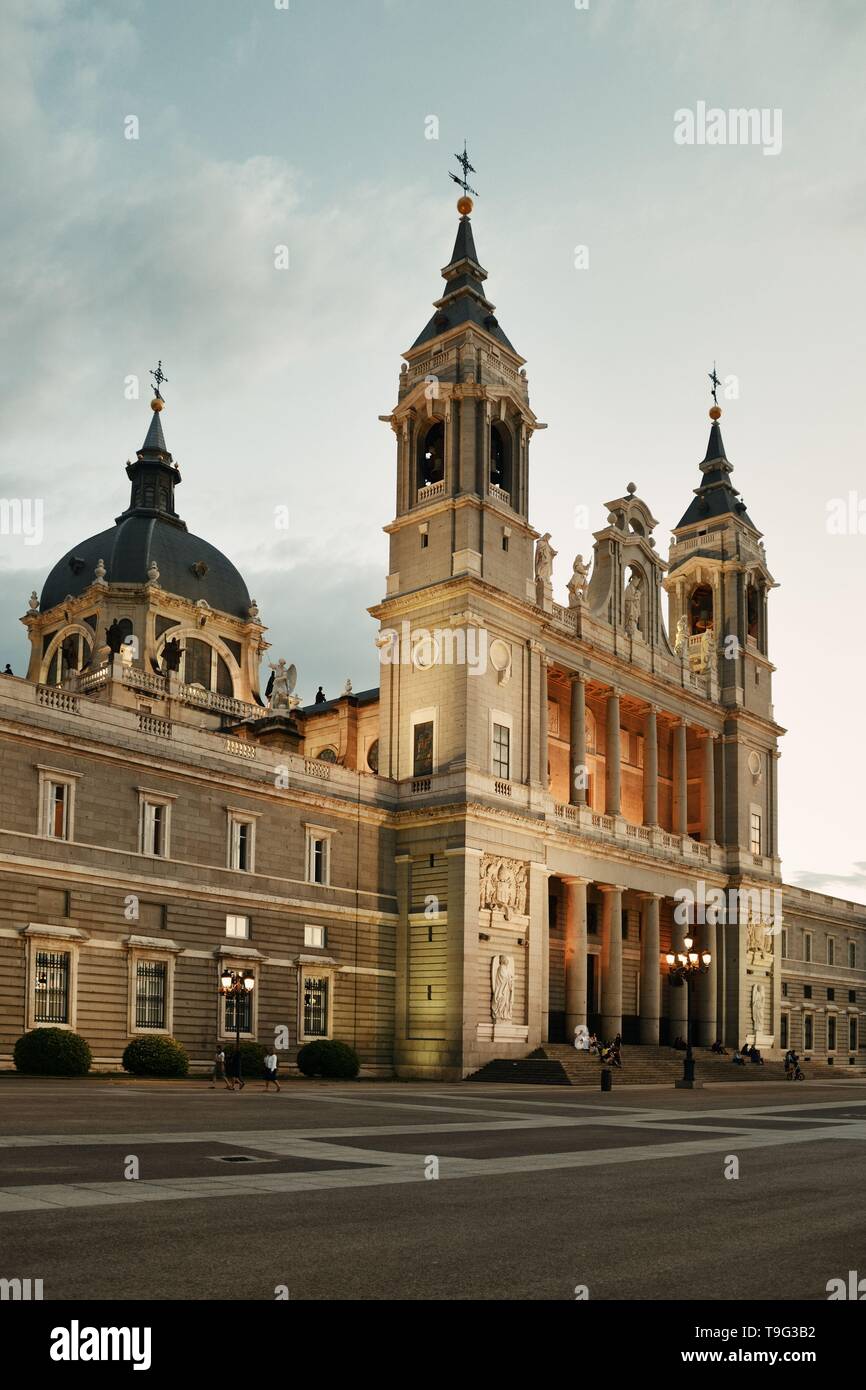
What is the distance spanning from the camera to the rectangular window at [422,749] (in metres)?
55.7

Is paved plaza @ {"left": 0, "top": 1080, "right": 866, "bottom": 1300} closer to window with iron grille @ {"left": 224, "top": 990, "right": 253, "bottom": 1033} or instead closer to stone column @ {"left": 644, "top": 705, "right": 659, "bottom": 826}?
window with iron grille @ {"left": 224, "top": 990, "right": 253, "bottom": 1033}

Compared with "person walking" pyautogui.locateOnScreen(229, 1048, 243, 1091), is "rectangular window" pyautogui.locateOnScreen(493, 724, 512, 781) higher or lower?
higher

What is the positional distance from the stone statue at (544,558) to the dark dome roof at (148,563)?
3619cm

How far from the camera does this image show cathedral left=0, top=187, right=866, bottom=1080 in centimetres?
4278

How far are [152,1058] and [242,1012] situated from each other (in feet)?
23.4

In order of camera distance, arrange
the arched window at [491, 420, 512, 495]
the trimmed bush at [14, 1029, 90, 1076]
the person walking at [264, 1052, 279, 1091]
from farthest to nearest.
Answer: the arched window at [491, 420, 512, 495] → the person walking at [264, 1052, 279, 1091] → the trimmed bush at [14, 1029, 90, 1076]

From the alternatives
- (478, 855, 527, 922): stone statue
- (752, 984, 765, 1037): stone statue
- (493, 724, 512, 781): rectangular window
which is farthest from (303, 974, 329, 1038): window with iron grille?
(752, 984, 765, 1037): stone statue

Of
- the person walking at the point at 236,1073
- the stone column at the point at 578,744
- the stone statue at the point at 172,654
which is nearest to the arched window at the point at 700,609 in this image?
the stone column at the point at 578,744

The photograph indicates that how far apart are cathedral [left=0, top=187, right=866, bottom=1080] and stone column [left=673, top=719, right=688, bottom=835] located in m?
0.19

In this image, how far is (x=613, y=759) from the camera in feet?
216

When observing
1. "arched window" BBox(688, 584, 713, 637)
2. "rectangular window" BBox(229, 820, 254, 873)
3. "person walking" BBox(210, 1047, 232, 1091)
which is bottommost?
"person walking" BBox(210, 1047, 232, 1091)

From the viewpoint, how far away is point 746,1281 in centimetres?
966
